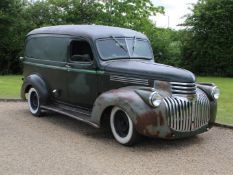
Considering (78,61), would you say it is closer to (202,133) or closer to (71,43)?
(71,43)

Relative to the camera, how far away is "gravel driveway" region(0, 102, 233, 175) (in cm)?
692

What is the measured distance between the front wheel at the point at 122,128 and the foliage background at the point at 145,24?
16380mm

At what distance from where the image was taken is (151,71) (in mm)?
8320

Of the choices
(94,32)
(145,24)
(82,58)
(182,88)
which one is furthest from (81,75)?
(145,24)

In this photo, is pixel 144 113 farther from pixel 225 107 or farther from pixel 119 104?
pixel 225 107

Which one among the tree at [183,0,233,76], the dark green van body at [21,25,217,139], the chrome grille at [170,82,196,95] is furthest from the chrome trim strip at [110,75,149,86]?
the tree at [183,0,233,76]

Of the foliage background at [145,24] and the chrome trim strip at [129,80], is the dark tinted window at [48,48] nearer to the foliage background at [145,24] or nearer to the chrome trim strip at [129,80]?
the chrome trim strip at [129,80]

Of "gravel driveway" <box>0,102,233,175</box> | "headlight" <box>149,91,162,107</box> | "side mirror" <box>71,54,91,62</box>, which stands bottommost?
"gravel driveway" <box>0,102,233,175</box>

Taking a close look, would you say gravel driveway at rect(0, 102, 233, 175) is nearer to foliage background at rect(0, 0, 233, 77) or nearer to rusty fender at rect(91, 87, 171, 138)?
rusty fender at rect(91, 87, 171, 138)

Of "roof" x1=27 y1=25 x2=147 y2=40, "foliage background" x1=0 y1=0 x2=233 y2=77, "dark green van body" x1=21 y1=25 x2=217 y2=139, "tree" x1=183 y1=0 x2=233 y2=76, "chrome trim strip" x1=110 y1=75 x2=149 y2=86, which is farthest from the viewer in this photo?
"foliage background" x1=0 y1=0 x2=233 y2=77

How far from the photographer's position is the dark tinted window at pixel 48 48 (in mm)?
10145

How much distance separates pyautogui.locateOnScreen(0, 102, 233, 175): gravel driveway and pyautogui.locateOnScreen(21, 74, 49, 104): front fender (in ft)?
2.36

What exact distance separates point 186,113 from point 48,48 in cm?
396

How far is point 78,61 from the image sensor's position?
963 cm
